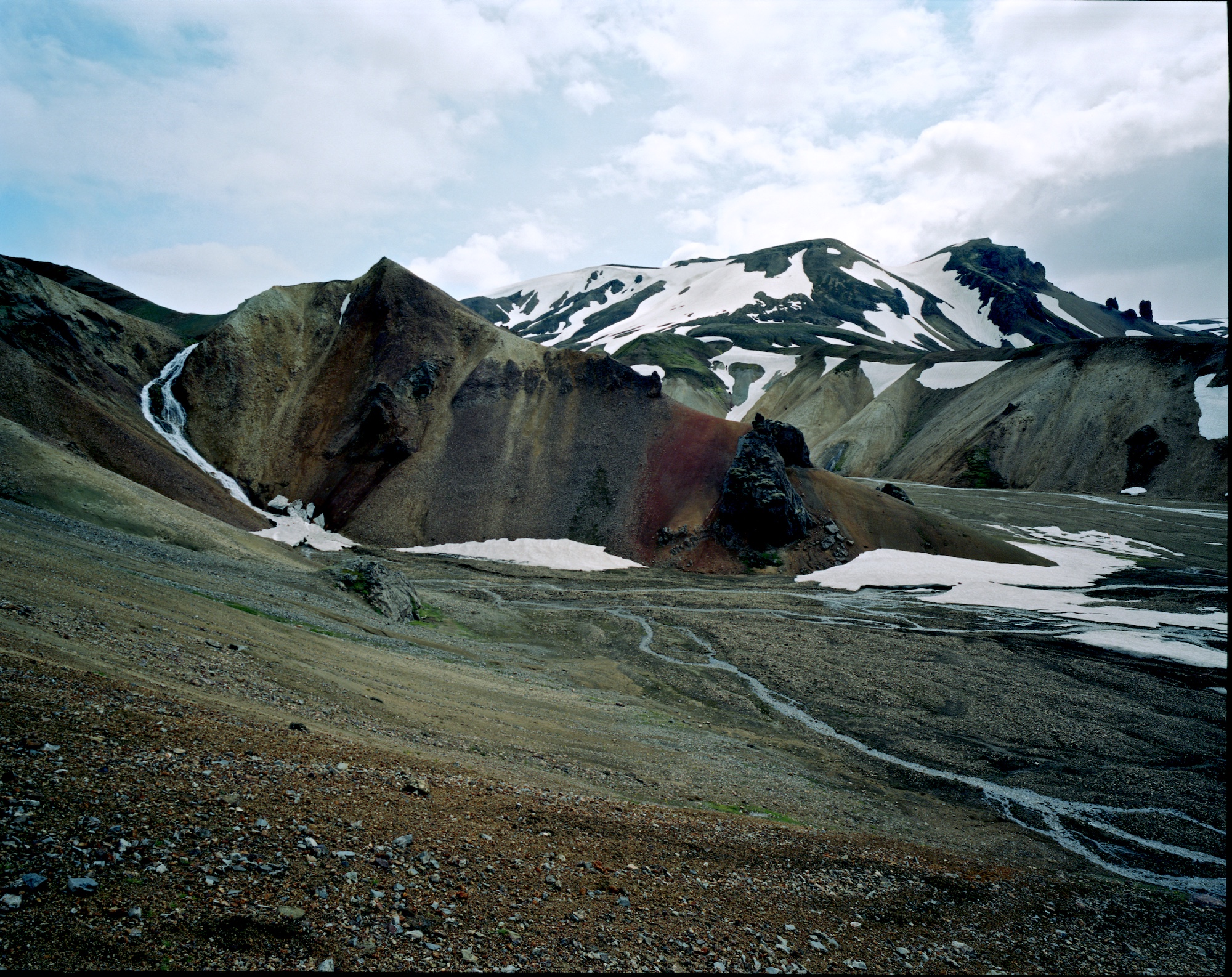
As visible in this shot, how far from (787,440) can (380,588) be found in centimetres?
3620

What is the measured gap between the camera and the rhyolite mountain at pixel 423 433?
45.7 metres

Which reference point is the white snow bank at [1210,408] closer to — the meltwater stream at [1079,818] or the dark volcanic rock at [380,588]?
the meltwater stream at [1079,818]

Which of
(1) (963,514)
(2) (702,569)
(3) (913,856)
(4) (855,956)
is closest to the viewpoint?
(4) (855,956)

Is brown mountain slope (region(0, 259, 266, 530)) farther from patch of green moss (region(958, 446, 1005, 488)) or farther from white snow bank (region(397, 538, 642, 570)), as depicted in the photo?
patch of green moss (region(958, 446, 1005, 488))

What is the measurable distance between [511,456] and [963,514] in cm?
4438

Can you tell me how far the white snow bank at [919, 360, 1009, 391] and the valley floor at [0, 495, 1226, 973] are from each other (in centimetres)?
8316

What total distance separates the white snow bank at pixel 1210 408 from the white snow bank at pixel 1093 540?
26805 mm

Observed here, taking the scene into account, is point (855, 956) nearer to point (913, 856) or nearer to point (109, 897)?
point (913, 856)

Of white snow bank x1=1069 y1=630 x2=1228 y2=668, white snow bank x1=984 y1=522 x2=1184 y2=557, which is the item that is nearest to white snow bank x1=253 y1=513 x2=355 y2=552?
white snow bank x1=1069 y1=630 x2=1228 y2=668

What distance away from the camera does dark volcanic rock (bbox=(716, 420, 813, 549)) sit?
47.4m

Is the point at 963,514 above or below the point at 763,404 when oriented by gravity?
below

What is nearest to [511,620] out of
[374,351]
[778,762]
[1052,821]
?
[778,762]

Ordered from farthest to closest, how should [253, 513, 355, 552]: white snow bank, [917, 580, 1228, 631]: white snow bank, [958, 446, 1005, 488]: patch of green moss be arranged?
[958, 446, 1005, 488]: patch of green moss < [253, 513, 355, 552]: white snow bank < [917, 580, 1228, 631]: white snow bank

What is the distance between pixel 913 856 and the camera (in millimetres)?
11117
